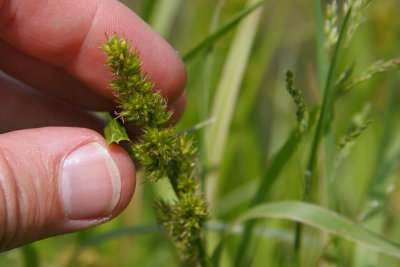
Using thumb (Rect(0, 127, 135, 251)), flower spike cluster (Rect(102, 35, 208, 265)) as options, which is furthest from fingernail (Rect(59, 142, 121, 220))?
flower spike cluster (Rect(102, 35, 208, 265))

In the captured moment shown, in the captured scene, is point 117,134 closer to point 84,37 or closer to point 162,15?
point 84,37

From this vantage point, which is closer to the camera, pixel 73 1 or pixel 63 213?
pixel 63 213

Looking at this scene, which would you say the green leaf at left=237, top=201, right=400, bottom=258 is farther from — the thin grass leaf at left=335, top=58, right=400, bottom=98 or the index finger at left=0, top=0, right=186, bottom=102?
the index finger at left=0, top=0, right=186, bottom=102

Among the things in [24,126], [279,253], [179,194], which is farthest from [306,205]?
[24,126]

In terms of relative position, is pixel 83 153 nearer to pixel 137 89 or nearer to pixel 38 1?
pixel 137 89

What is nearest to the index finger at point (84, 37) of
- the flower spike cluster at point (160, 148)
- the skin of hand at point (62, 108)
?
the skin of hand at point (62, 108)

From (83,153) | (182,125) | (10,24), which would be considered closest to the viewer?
(83,153)

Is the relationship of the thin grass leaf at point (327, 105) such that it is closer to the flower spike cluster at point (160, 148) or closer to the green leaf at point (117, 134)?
the flower spike cluster at point (160, 148)
